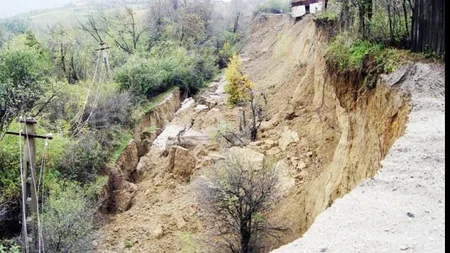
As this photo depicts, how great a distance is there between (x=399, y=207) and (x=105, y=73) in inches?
804

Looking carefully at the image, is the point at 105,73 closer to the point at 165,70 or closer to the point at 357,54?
the point at 165,70

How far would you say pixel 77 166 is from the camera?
560 inches

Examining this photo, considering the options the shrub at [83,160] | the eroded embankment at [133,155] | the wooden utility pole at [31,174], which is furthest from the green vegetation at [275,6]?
the wooden utility pole at [31,174]

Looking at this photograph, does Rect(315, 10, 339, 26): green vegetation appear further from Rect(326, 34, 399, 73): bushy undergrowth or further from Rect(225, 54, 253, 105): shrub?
Rect(225, 54, 253, 105): shrub

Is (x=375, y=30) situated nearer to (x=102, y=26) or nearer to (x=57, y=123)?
(x=57, y=123)

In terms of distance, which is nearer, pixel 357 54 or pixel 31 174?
pixel 31 174

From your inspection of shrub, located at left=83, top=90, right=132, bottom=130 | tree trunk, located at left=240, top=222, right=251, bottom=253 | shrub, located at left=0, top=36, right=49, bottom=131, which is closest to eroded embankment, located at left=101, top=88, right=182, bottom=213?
shrub, located at left=83, top=90, right=132, bottom=130

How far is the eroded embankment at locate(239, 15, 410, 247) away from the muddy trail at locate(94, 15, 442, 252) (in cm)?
3

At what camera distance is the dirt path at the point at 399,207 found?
15.8 feet

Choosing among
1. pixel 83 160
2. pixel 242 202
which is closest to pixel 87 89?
pixel 83 160

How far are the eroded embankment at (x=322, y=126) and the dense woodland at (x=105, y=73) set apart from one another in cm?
95

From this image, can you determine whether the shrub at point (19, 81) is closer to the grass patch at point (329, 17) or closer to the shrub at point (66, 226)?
the shrub at point (66, 226)

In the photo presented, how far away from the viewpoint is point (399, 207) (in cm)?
543

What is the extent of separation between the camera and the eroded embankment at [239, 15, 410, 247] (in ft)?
27.3
